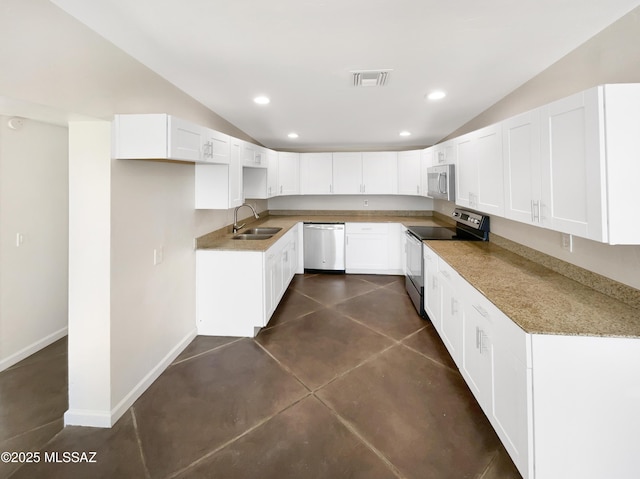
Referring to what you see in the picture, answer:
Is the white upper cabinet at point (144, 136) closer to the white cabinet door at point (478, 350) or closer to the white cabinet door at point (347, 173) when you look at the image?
the white cabinet door at point (478, 350)

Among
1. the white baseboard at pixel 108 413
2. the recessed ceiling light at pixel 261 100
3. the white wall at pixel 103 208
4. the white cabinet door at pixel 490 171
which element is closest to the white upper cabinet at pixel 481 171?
the white cabinet door at pixel 490 171

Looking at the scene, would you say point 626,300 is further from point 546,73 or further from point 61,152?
point 61,152

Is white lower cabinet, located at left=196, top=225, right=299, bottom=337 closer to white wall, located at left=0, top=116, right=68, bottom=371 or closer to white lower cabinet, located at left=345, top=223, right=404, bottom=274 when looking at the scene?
white wall, located at left=0, top=116, right=68, bottom=371

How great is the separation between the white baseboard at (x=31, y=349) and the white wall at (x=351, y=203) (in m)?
3.92

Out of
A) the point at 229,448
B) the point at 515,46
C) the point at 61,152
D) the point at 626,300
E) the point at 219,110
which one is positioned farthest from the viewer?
the point at 219,110

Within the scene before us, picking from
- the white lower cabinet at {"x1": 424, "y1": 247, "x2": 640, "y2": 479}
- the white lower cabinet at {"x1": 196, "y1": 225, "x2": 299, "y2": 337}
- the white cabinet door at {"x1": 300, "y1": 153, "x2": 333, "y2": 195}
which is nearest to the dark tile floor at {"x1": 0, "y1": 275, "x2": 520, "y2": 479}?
the white lower cabinet at {"x1": 196, "y1": 225, "x2": 299, "y2": 337}

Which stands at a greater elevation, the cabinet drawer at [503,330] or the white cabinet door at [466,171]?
the white cabinet door at [466,171]

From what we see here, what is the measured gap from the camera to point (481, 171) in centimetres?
272

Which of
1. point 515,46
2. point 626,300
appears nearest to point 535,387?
point 626,300

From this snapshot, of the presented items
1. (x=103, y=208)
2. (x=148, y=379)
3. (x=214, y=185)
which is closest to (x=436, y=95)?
(x=214, y=185)

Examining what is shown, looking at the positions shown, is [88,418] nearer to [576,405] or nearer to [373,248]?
[576,405]

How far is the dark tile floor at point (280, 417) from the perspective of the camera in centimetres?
164

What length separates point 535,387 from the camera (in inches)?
52.8

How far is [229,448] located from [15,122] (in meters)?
3.02
